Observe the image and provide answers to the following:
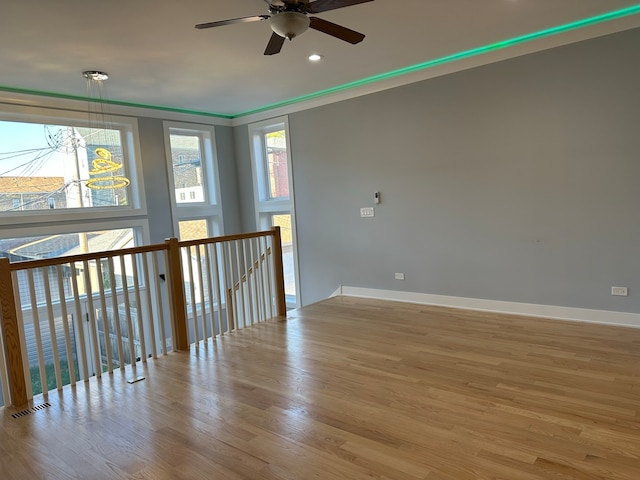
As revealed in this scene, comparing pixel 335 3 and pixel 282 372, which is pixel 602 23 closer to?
pixel 335 3

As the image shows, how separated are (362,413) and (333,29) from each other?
242 cm

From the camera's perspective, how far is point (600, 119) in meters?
3.71

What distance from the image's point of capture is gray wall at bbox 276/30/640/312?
12.1ft

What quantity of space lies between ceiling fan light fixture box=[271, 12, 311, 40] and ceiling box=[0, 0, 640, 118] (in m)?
0.53

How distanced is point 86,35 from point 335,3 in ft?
6.89

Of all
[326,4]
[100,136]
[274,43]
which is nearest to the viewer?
[326,4]

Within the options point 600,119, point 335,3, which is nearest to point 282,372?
point 335,3

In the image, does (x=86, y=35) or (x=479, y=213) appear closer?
(x=86, y=35)

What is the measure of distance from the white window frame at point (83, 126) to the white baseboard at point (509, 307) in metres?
3.08

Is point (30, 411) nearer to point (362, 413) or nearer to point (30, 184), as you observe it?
point (362, 413)

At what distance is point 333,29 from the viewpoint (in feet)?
8.82

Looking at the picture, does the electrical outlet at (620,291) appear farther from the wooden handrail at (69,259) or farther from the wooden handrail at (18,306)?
the wooden handrail at (69,259)

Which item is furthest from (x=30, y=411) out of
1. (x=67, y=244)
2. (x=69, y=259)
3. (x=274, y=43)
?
(x=274, y=43)

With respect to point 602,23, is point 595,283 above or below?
below
